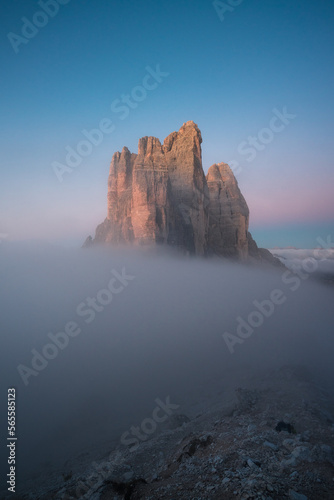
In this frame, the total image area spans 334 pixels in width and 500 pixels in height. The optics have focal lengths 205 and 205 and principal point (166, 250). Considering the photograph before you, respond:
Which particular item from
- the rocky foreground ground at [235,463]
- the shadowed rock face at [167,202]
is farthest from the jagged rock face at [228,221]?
the rocky foreground ground at [235,463]

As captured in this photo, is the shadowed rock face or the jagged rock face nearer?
the shadowed rock face

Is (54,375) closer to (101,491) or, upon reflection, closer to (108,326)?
(108,326)

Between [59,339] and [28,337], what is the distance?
4.08m

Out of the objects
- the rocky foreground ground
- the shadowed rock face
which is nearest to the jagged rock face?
the shadowed rock face

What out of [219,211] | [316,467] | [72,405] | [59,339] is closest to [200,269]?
[219,211]

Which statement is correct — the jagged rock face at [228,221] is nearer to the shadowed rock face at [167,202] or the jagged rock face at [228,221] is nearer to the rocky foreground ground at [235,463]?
the shadowed rock face at [167,202]

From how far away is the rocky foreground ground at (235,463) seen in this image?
491cm

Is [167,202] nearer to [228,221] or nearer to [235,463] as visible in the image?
[228,221]

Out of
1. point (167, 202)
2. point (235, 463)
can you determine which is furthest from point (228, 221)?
point (235, 463)

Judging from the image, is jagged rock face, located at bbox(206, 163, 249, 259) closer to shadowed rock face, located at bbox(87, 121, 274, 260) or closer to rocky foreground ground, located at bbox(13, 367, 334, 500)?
shadowed rock face, located at bbox(87, 121, 274, 260)

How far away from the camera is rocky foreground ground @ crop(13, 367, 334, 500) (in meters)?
4.91

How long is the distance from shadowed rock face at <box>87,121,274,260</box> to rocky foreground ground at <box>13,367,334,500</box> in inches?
1236

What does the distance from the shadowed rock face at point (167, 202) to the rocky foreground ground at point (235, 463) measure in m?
31.4

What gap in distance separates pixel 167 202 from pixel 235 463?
40.5 m
